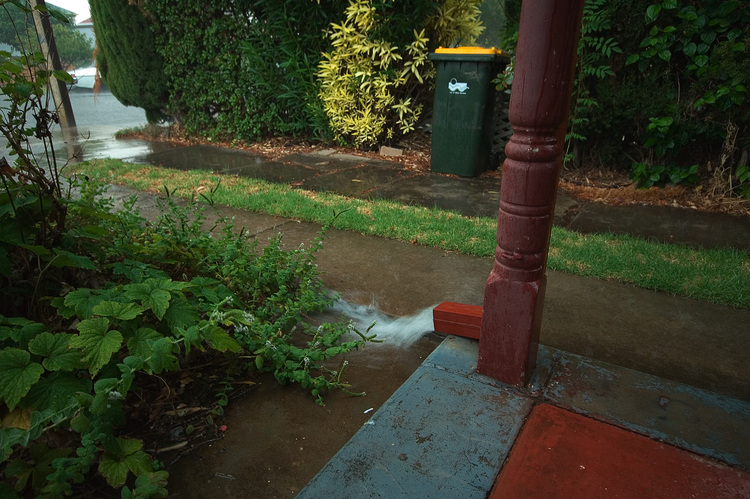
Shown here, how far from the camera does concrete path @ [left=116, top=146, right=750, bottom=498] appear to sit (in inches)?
63.8

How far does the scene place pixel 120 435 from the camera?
189 centimetres

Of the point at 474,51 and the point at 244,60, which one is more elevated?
the point at 474,51

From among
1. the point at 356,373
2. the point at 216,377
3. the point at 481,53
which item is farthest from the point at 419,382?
the point at 481,53

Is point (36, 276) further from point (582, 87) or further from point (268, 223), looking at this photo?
point (582, 87)

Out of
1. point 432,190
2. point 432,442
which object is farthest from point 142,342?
point 432,190

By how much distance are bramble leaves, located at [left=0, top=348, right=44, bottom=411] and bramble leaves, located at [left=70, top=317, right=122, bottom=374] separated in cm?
13

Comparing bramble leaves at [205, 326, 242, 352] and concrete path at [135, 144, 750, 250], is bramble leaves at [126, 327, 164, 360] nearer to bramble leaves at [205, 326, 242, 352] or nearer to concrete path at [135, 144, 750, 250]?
bramble leaves at [205, 326, 242, 352]

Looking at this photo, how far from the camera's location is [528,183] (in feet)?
5.96

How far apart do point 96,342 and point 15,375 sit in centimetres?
24

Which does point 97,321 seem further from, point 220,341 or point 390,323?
point 390,323

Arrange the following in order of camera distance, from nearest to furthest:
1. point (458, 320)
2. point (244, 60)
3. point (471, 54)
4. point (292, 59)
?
point (458, 320), point (471, 54), point (292, 59), point (244, 60)

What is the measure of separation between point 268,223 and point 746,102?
4498 millimetres

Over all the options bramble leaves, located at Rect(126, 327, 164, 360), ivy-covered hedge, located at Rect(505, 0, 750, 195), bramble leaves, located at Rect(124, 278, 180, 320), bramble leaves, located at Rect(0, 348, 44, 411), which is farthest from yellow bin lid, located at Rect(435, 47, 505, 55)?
bramble leaves, located at Rect(0, 348, 44, 411)

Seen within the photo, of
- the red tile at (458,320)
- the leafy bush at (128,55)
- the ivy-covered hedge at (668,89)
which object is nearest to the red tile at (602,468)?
the red tile at (458,320)
